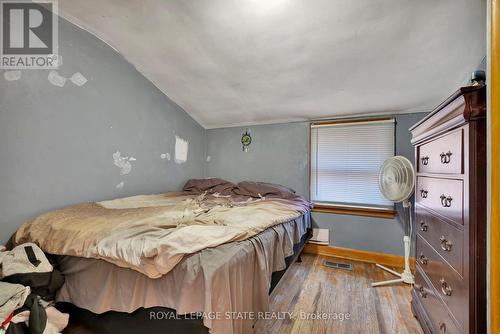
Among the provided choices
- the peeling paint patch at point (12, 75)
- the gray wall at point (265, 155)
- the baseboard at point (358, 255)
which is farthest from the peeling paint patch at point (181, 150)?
the baseboard at point (358, 255)

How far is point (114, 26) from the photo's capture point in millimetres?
1867

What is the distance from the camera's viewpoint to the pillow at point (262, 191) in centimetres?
259

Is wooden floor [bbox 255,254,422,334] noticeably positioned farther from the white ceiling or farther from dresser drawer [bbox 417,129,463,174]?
the white ceiling

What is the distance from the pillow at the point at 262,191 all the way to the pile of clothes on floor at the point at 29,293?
1.88 m

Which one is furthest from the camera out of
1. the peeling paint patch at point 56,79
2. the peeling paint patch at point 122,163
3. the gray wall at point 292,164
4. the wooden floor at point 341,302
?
the gray wall at point 292,164

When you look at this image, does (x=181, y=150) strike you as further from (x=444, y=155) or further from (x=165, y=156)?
(x=444, y=155)

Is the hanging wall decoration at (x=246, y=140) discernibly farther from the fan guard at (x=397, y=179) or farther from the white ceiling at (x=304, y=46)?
the fan guard at (x=397, y=179)

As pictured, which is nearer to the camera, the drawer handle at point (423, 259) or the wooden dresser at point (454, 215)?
the wooden dresser at point (454, 215)

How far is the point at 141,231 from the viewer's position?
1.17 m

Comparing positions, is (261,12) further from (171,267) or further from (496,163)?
(171,267)

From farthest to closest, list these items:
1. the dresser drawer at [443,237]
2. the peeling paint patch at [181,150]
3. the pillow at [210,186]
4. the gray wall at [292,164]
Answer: the peeling paint patch at [181,150] < the pillow at [210,186] < the gray wall at [292,164] < the dresser drawer at [443,237]

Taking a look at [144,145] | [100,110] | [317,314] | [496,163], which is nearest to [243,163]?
[144,145]

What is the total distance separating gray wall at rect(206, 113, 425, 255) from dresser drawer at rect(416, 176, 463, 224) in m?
1.26

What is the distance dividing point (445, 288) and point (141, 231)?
1.64 metres
